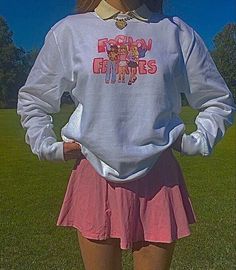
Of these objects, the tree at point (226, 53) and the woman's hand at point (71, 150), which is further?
the tree at point (226, 53)

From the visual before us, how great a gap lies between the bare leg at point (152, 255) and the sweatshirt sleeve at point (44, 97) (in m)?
0.22

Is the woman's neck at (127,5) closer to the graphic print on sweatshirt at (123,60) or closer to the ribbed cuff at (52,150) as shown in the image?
the graphic print on sweatshirt at (123,60)

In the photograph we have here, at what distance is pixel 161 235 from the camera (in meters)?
1.06

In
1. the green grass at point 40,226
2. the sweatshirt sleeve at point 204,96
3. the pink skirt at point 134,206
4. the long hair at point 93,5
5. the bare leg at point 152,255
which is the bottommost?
the green grass at point 40,226

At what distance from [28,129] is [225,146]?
4.61 feet

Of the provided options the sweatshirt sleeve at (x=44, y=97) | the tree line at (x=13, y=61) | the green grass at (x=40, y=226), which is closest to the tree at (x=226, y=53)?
the tree line at (x=13, y=61)

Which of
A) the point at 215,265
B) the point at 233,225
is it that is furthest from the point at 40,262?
the point at 233,225

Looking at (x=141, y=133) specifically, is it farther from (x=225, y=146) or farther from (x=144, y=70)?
(x=225, y=146)

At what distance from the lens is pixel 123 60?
1070 millimetres

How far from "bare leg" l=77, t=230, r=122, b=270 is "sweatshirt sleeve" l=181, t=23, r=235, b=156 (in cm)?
21

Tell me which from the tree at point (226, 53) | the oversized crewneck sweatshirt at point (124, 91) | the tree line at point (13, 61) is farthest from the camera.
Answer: the tree at point (226, 53)

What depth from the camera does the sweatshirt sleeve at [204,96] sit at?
1075 mm

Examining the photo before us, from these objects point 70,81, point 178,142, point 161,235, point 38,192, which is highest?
point 70,81

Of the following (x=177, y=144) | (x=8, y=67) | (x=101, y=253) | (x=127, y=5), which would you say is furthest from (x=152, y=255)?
(x=8, y=67)
